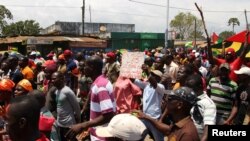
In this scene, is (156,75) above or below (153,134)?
above

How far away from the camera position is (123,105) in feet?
22.0

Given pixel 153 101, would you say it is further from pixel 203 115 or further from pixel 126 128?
pixel 126 128

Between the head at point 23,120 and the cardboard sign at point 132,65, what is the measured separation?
4.09 m

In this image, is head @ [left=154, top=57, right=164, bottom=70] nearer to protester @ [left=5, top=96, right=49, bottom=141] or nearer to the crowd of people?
the crowd of people

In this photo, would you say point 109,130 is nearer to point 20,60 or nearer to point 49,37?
point 20,60

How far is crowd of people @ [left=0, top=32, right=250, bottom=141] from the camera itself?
3.31 meters

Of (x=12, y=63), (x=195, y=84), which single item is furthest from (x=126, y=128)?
(x=12, y=63)

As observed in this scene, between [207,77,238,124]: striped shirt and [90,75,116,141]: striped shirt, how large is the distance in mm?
1806

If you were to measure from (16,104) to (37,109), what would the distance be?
142 millimetres

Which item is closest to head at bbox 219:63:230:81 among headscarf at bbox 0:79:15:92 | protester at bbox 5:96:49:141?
headscarf at bbox 0:79:15:92

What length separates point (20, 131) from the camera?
9.37 ft

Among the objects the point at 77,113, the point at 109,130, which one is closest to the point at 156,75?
the point at 77,113

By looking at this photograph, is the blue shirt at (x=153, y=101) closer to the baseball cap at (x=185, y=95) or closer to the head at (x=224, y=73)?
the head at (x=224, y=73)

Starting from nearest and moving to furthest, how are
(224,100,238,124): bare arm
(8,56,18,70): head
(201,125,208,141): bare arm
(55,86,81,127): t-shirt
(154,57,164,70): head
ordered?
(201,125,208,141): bare arm < (224,100,238,124): bare arm < (55,86,81,127): t-shirt < (154,57,164,70): head < (8,56,18,70): head
